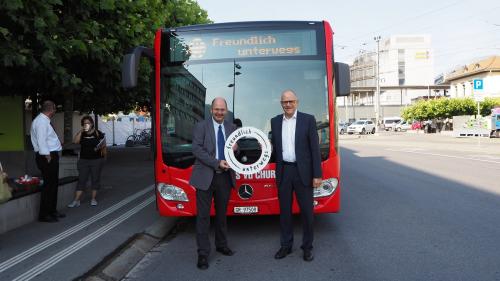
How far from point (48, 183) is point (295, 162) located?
411cm

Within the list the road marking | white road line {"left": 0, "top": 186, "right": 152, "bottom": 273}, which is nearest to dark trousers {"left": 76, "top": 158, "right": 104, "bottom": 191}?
white road line {"left": 0, "top": 186, "right": 152, "bottom": 273}

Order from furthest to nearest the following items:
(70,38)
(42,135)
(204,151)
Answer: (70,38)
(42,135)
(204,151)

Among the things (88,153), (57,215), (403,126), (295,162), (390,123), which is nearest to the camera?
(295,162)

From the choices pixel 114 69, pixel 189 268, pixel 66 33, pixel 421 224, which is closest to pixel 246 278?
pixel 189 268

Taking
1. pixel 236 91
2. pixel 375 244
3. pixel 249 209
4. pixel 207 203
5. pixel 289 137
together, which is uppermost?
pixel 236 91

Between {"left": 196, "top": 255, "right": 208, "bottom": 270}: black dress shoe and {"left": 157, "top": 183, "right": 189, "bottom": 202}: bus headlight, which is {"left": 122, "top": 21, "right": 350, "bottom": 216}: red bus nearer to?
{"left": 157, "top": 183, "right": 189, "bottom": 202}: bus headlight

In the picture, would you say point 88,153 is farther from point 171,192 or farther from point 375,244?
point 375,244

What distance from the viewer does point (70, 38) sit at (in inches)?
320

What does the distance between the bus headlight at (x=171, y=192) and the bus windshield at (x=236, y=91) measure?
284mm

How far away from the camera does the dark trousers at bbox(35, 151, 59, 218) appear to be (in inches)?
287

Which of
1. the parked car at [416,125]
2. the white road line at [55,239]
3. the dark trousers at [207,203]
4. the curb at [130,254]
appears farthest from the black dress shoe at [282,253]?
the parked car at [416,125]

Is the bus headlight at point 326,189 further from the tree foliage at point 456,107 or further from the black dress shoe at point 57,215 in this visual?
the tree foliage at point 456,107

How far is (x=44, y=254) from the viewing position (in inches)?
213

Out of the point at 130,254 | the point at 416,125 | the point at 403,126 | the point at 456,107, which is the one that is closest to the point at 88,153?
the point at 130,254
